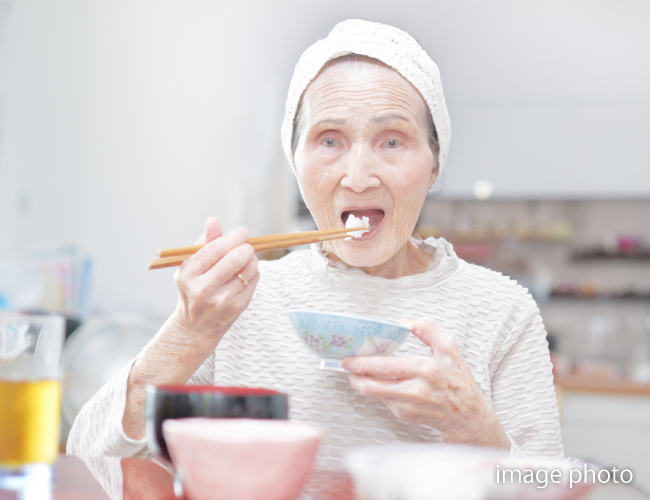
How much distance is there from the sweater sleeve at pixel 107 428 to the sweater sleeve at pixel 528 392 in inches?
26.8

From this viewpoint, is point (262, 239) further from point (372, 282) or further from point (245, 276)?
point (372, 282)

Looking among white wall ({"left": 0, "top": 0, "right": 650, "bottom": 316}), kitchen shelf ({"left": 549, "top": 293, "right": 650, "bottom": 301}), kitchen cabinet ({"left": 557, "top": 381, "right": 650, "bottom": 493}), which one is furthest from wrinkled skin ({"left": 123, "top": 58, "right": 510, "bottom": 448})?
kitchen shelf ({"left": 549, "top": 293, "right": 650, "bottom": 301})

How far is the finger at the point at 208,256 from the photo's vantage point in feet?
2.88

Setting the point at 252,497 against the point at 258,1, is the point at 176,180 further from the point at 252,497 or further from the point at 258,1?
the point at 252,497

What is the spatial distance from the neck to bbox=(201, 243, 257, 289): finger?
0.54 meters

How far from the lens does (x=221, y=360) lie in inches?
50.8

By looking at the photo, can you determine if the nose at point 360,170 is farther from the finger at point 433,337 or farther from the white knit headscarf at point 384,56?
the finger at point 433,337

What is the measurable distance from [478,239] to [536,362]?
486 centimetres

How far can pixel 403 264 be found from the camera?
1422 mm

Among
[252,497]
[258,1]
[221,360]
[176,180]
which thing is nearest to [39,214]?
[176,180]

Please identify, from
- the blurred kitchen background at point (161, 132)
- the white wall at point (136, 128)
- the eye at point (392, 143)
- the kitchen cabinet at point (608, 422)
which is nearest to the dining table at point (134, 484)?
the eye at point (392, 143)

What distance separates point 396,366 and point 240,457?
0.33 m

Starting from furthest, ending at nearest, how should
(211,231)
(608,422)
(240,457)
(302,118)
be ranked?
(608,422) → (302,118) → (211,231) → (240,457)

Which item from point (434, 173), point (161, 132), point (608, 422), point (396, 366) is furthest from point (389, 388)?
point (608, 422)
